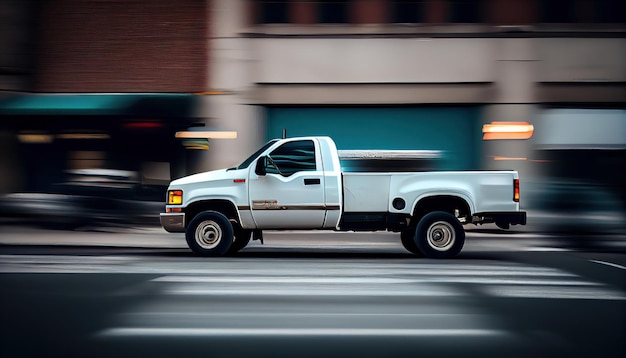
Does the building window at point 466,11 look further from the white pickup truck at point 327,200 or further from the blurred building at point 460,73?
the white pickup truck at point 327,200

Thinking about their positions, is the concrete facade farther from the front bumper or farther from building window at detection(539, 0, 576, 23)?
the front bumper

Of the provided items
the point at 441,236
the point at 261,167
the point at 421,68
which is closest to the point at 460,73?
the point at 421,68

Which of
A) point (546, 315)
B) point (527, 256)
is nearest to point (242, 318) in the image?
point (546, 315)

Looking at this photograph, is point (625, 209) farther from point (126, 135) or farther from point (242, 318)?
point (242, 318)

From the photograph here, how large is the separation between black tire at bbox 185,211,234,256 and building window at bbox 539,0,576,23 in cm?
1137

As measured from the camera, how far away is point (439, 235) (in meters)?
11.7

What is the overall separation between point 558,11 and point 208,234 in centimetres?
1192

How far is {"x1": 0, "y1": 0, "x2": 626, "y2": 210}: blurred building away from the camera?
61.7 ft

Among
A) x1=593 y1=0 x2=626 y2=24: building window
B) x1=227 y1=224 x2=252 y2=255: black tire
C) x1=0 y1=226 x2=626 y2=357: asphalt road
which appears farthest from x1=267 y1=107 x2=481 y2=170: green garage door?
x1=227 y1=224 x2=252 y2=255: black tire

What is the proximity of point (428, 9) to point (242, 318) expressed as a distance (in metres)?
14.1

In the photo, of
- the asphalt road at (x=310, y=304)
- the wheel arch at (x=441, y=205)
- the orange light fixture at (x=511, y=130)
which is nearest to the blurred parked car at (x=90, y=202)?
the asphalt road at (x=310, y=304)

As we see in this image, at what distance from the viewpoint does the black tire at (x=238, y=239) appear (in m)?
12.5

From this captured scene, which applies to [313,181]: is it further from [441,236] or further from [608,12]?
[608,12]

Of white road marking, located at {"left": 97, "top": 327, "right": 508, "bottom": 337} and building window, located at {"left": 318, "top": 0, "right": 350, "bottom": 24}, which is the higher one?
building window, located at {"left": 318, "top": 0, "right": 350, "bottom": 24}
